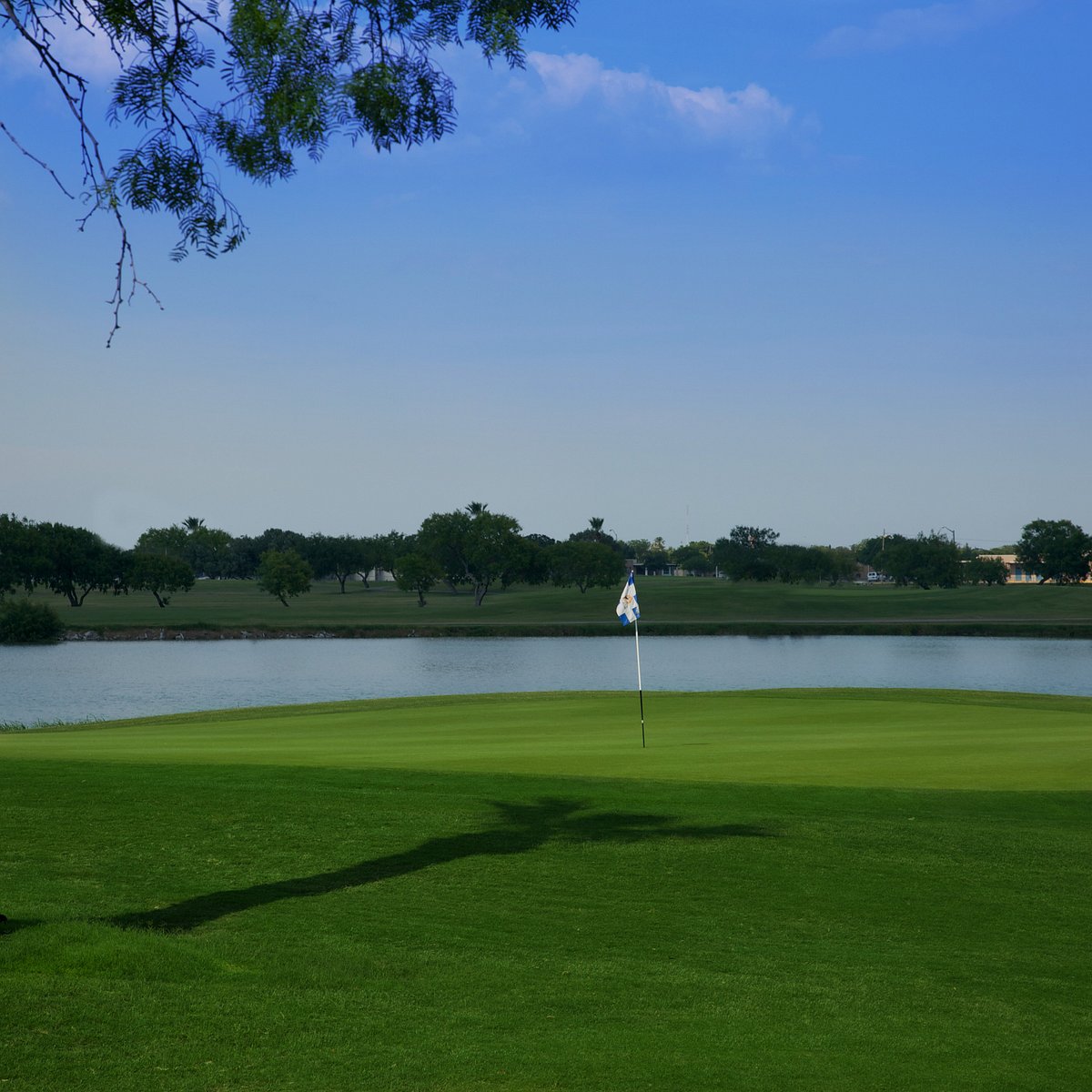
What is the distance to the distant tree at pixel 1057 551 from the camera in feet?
487

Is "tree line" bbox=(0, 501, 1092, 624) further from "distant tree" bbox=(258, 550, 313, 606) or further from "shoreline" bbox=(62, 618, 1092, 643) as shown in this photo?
"shoreline" bbox=(62, 618, 1092, 643)

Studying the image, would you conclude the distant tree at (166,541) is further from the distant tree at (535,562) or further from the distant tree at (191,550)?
the distant tree at (535,562)

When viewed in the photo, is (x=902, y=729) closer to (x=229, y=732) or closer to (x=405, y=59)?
(x=229, y=732)

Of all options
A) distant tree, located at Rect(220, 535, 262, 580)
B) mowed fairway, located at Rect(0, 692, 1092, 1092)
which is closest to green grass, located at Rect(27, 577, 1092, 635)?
distant tree, located at Rect(220, 535, 262, 580)

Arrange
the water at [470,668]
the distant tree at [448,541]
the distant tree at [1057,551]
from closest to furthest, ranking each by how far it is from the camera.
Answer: the water at [470,668] < the distant tree at [448,541] < the distant tree at [1057,551]

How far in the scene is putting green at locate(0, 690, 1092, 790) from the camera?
13836 millimetres

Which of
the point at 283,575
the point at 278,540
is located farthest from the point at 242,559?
the point at 283,575

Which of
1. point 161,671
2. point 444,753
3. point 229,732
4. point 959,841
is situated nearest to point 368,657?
point 161,671

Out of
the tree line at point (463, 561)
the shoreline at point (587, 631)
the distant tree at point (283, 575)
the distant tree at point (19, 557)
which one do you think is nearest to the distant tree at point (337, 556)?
the tree line at point (463, 561)

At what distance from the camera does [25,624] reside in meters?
91.9

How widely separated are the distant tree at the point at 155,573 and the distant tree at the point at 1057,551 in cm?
10529

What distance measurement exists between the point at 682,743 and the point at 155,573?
11621cm

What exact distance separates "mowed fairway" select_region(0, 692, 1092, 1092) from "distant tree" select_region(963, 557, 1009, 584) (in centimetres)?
15614

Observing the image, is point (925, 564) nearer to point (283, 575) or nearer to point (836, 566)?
point (836, 566)
